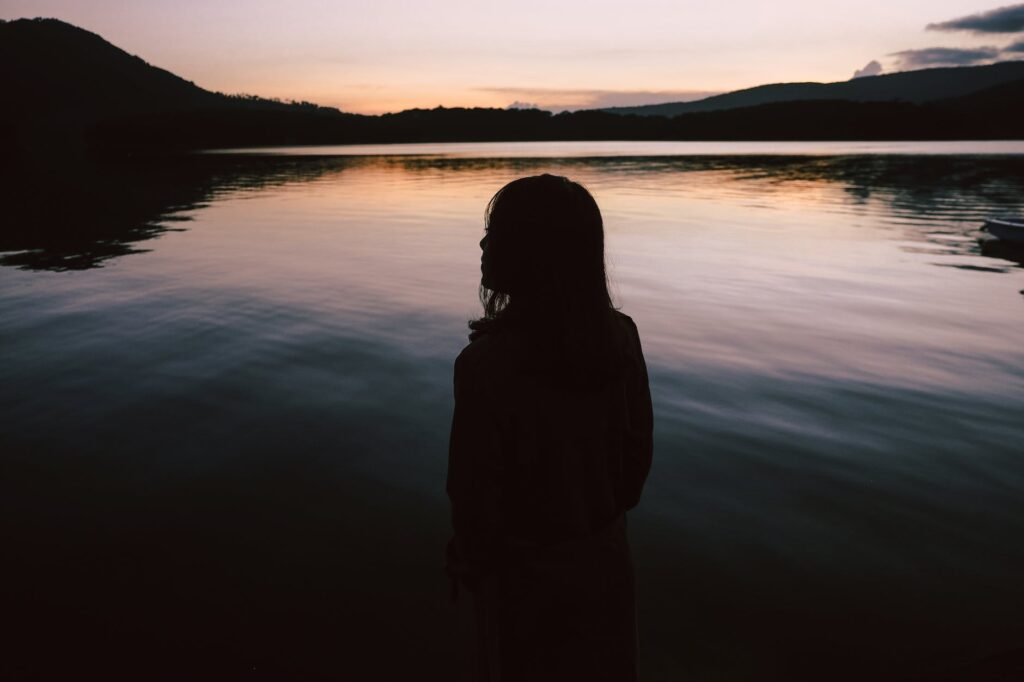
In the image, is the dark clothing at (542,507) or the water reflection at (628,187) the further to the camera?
the water reflection at (628,187)

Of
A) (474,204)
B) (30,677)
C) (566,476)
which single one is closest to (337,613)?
(30,677)

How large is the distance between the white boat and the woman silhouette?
21.3 m

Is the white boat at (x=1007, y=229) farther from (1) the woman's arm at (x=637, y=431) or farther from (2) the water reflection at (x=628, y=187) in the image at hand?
(1) the woman's arm at (x=637, y=431)

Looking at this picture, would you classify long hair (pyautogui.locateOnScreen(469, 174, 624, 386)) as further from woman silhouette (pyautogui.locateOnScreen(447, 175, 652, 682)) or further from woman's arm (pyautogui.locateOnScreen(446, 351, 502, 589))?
woman's arm (pyautogui.locateOnScreen(446, 351, 502, 589))

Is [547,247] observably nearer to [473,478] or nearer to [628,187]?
[473,478]

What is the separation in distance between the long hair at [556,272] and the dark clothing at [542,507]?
5cm

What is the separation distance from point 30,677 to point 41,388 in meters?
5.96

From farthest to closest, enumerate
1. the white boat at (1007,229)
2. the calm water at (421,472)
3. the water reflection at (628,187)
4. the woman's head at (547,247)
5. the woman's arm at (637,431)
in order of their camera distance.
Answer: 1. the water reflection at (628,187)
2. the white boat at (1007,229)
3. the calm water at (421,472)
4. the woman's arm at (637,431)
5. the woman's head at (547,247)

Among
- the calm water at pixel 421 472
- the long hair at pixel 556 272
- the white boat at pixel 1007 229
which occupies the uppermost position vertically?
the long hair at pixel 556 272

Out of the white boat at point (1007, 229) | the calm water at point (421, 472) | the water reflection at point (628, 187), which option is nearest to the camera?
the calm water at point (421, 472)

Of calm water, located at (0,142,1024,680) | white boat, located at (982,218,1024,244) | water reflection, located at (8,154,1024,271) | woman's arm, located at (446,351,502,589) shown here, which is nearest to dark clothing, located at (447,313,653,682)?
woman's arm, located at (446,351,502,589)

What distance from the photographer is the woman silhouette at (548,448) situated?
1791mm

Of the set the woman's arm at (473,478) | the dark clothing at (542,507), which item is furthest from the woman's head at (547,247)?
the woman's arm at (473,478)

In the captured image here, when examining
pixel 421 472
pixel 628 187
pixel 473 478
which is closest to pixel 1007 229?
pixel 421 472
